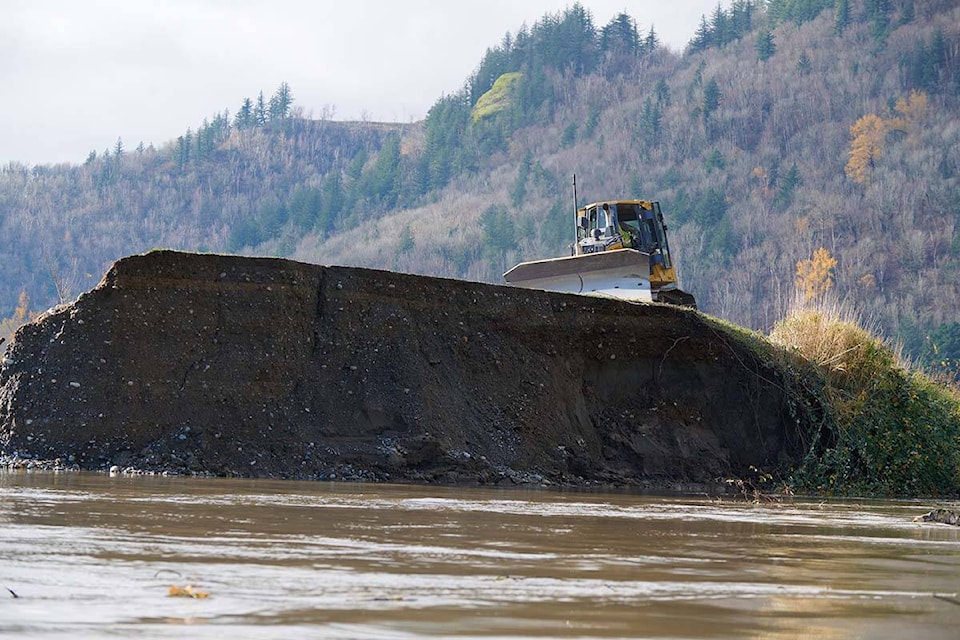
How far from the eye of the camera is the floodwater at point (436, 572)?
13.1 feet

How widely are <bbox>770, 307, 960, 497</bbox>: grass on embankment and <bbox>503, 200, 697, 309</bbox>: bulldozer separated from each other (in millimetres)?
2988

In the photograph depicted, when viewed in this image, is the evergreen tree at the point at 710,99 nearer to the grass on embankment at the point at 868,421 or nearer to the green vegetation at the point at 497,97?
the green vegetation at the point at 497,97

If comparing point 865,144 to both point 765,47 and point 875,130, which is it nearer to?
point 875,130

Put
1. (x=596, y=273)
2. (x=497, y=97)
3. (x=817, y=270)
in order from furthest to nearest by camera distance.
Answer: (x=497, y=97) < (x=817, y=270) < (x=596, y=273)

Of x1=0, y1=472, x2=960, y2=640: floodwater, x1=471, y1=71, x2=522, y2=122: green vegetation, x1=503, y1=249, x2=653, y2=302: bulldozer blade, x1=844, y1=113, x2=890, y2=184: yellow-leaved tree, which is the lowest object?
x1=0, y1=472, x2=960, y2=640: floodwater

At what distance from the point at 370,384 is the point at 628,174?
445 ft

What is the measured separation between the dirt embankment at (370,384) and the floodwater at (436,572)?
4.57m

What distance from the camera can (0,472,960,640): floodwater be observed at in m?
4.00

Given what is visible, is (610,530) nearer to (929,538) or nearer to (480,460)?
(929,538)

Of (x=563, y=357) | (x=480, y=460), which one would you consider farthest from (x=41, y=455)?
(x=563, y=357)

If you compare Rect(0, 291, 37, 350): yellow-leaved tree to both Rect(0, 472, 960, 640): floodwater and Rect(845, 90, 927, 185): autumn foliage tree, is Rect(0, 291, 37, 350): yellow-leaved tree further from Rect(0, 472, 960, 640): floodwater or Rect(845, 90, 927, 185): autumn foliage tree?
Rect(0, 472, 960, 640): floodwater

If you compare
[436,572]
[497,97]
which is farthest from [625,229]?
[497,97]

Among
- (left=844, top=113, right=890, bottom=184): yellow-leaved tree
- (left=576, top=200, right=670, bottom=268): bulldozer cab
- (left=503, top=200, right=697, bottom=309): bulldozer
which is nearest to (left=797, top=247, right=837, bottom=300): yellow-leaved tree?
(left=844, top=113, right=890, bottom=184): yellow-leaved tree

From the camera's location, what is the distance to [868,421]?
1919cm
